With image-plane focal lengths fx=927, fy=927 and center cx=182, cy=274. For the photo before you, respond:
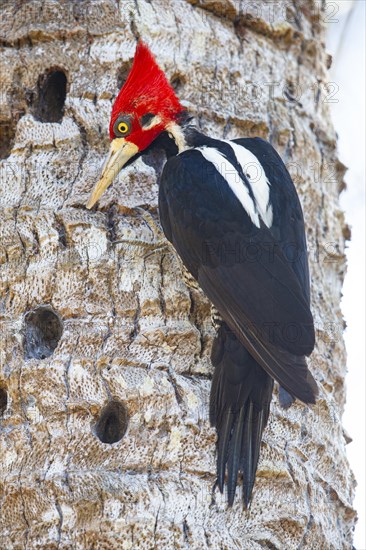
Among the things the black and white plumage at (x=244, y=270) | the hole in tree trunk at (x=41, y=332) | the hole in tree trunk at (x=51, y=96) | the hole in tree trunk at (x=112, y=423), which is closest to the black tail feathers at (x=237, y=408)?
the black and white plumage at (x=244, y=270)

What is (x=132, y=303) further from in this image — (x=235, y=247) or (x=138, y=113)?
(x=138, y=113)

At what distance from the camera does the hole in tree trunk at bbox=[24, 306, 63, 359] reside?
10.0 feet

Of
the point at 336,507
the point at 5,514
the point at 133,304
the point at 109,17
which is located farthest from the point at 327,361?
the point at 109,17

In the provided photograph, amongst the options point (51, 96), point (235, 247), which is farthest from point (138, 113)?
point (235, 247)

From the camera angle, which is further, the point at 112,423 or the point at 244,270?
the point at 244,270

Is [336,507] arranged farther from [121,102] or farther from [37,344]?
[121,102]

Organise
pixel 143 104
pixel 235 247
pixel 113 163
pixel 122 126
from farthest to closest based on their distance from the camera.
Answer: pixel 143 104
pixel 122 126
pixel 113 163
pixel 235 247

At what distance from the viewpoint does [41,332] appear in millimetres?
3119

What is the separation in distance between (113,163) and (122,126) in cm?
21

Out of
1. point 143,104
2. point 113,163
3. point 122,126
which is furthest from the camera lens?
point 143,104

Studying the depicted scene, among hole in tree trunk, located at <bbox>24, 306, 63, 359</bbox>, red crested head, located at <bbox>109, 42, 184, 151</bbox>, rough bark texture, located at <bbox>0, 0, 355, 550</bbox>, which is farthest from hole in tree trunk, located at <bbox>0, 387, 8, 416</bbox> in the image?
red crested head, located at <bbox>109, 42, 184, 151</bbox>

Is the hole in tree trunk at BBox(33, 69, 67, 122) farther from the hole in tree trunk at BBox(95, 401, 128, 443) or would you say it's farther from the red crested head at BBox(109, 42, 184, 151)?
the hole in tree trunk at BBox(95, 401, 128, 443)

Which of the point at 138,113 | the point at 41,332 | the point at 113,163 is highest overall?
the point at 138,113

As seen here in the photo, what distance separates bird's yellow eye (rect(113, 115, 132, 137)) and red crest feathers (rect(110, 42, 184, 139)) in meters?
0.02
